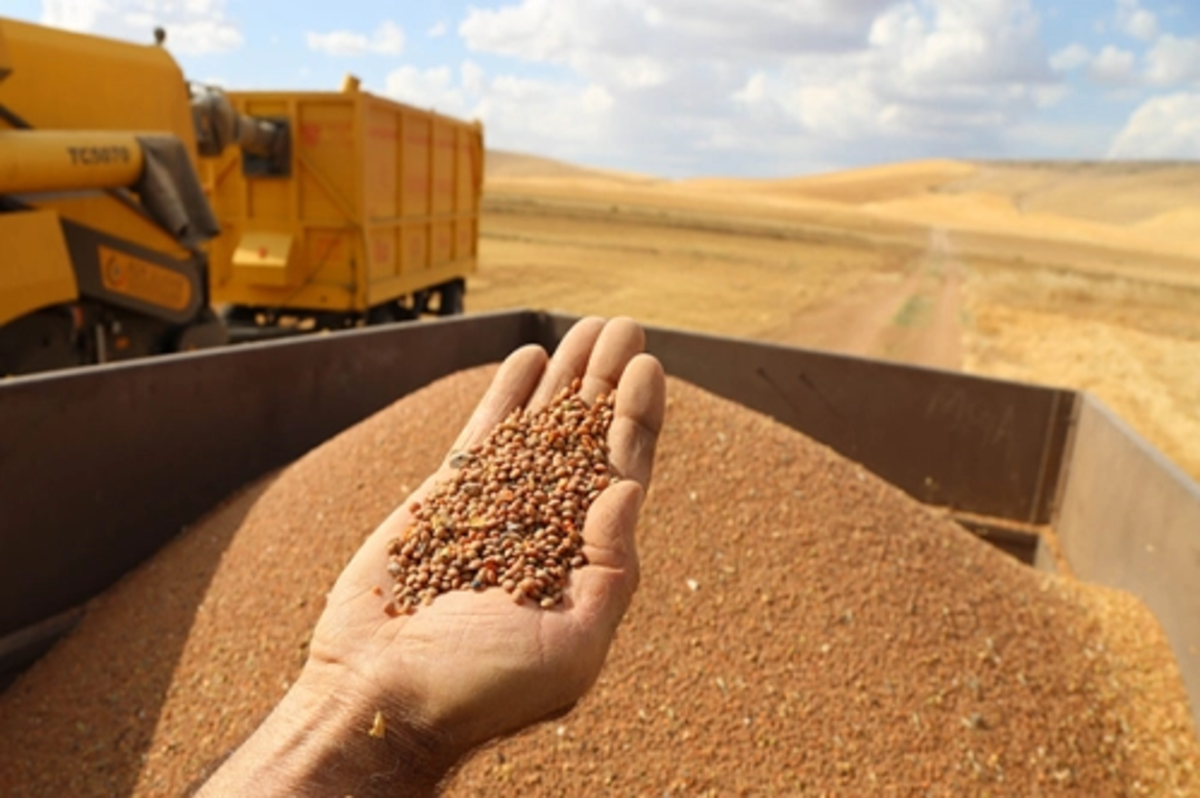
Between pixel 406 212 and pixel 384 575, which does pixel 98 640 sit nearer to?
pixel 384 575

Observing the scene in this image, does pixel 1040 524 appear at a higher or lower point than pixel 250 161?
lower

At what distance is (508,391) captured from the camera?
285cm

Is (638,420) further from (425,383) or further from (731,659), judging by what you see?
(425,383)

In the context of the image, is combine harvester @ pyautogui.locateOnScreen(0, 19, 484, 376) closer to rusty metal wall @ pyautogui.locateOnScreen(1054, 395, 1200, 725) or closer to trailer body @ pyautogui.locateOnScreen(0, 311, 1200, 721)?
trailer body @ pyautogui.locateOnScreen(0, 311, 1200, 721)

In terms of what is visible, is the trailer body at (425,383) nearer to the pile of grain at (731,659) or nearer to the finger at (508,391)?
the pile of grain at (731,659)

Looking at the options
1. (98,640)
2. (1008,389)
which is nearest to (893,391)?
(1008,389)

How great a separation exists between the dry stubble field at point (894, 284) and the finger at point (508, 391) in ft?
23.0

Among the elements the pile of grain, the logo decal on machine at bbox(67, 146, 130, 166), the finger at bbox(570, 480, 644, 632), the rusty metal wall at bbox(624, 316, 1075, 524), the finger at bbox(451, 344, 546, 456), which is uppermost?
the logo decal on machine at bbox(67, 146, 130, 166)

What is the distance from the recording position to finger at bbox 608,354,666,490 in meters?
2.45

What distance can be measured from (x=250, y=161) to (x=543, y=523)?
7.18m

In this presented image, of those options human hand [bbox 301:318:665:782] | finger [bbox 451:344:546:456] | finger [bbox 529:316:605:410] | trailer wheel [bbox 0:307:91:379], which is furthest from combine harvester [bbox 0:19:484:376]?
human hand [bbox 301:318:665:782]

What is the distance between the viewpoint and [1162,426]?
8680 millimetres

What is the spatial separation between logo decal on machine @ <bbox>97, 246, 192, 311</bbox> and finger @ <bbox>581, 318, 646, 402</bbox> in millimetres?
3672

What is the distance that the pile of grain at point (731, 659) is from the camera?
8.96 feet
